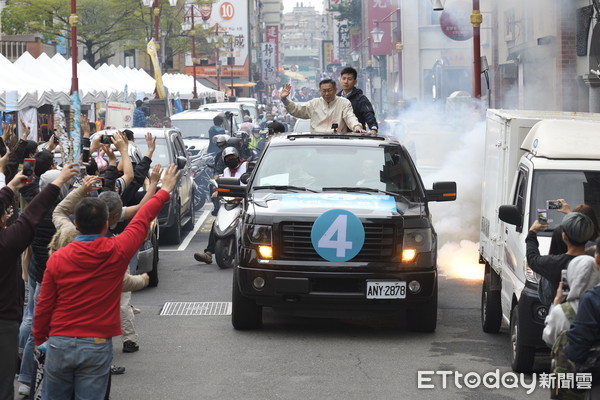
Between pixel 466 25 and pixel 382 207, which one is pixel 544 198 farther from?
pixel 466 25

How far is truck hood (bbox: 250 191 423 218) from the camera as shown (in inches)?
373

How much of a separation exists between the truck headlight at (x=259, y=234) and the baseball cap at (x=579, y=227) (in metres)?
3.82

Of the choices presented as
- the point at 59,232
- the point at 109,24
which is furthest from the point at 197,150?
the point at 109,24

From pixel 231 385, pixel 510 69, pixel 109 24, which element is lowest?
pixel 231 385

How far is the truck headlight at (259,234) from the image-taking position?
31.0 ft

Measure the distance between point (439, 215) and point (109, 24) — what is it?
4249 cm

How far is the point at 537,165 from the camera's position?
8.65 meters

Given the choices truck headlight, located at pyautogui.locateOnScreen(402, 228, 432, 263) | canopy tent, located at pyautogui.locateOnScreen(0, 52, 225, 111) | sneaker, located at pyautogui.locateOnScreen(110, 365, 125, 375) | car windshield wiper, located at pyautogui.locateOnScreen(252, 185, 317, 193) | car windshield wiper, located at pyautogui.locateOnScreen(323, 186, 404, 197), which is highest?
canopy tent, located at pyautogui.locateOnScreen(0, 52, 225, 111)

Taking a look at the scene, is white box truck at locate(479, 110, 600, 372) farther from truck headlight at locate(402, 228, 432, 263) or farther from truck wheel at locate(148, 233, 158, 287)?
truck wheel at locate(148, 233, 158, 287)

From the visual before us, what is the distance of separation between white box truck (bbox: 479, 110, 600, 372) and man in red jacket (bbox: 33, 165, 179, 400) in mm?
3494

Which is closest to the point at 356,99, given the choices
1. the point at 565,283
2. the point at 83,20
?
the point at 565,283

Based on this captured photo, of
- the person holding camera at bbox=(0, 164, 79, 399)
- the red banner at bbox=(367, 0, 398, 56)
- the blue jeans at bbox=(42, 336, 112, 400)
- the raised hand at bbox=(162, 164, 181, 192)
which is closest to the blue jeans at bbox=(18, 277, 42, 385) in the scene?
the person holding camera at bbox=(0, 164, 79, 399)

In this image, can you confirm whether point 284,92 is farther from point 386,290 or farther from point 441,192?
point 386,290

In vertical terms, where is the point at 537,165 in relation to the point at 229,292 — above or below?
above
